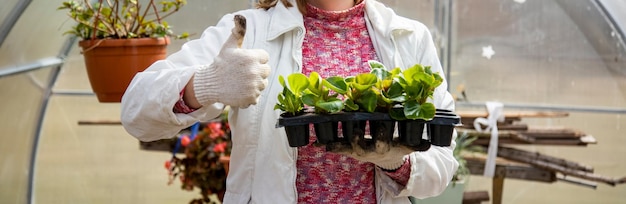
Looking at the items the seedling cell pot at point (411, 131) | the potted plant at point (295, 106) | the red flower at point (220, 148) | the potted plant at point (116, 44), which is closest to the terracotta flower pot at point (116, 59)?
the potted plant at point (116, 44)

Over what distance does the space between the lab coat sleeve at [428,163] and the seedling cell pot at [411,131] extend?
0.64 ft

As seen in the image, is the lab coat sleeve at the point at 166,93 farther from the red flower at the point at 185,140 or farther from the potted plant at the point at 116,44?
the red flower at the point at 185,140

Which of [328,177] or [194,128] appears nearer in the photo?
[328,177]

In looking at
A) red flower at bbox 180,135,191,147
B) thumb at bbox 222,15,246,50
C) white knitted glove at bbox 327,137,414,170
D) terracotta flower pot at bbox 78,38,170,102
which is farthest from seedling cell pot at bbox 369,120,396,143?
red flower at bbox 180,135,191,147

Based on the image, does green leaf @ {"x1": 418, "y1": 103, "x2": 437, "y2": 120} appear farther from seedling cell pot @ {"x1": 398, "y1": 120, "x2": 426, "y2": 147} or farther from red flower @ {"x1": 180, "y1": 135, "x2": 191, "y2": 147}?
red flower @ {"x1": 180, "y1": 135, "x2": 191, "y2": 147}

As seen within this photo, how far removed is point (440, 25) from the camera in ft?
15.5

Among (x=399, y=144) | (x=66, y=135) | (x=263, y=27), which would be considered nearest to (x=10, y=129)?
(x=66, y=135)

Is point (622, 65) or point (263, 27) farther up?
point (263, 27)

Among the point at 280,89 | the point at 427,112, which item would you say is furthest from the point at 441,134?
the point at 280,89

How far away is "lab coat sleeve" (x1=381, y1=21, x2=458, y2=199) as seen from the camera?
1.88 metres

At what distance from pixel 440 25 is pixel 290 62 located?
2890 mm

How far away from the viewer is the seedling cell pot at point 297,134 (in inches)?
66.0

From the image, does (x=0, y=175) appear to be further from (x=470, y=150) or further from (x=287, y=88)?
(x=287, y=88)

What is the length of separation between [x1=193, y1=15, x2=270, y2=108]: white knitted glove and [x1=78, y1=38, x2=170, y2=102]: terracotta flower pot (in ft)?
4.55
